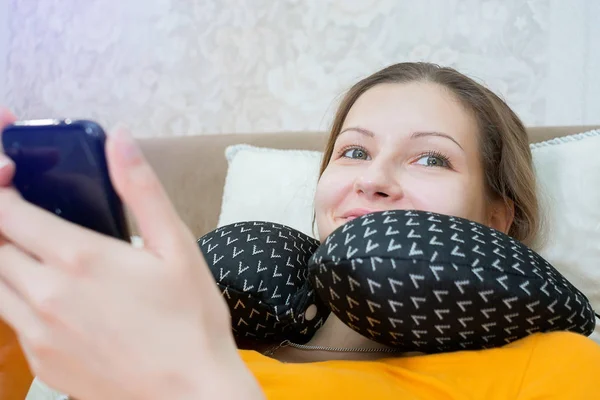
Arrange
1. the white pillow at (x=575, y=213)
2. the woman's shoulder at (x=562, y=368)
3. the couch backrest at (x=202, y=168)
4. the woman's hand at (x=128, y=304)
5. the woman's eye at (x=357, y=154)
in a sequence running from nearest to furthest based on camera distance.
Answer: the woman's hand at (x=128, y=304) < the woman's shoulder at (x=562, y=368) < the woman's eye at (x=357, y=154) < the white pillow at (x=575, y=213) < the couch backrest at (x=202, y=168)

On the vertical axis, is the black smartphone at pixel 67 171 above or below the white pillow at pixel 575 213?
above

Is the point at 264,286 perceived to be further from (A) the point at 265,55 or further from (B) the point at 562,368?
(A) the point at 265,55

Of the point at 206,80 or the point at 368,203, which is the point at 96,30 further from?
the point at 368,203

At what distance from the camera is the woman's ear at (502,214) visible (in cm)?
98

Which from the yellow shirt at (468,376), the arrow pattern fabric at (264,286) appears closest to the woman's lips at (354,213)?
the arrow pattern fabric at (264,286)

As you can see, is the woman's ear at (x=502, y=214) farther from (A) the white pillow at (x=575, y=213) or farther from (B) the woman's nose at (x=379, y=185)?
(B) the woman's nose at (x=379, y=185)

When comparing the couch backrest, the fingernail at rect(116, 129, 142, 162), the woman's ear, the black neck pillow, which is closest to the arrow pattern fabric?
the black neck pillow

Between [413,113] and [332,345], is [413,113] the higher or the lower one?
the higher one

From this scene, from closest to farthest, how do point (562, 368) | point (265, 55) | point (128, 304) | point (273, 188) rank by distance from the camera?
point (128, 304)
point (562, 368)
point (273, 188)
point (265, 55)

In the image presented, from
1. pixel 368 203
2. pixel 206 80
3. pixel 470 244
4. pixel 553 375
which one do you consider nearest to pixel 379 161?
pixel 368 203

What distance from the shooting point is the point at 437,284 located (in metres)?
0.61

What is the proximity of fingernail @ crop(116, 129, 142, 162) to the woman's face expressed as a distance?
1.65ft

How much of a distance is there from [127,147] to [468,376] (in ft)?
1.62

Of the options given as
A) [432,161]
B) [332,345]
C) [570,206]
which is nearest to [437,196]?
[432,161]
